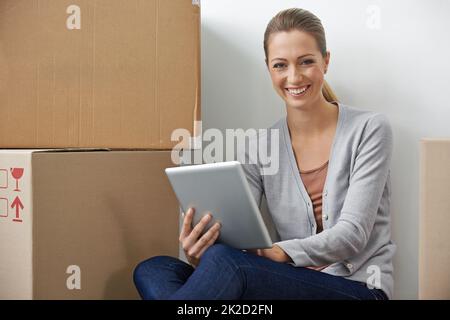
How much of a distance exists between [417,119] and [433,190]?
1.54 feet

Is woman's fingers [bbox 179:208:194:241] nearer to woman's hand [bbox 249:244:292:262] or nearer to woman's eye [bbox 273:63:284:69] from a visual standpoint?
woman's hand [bbox 249:244:292:262]

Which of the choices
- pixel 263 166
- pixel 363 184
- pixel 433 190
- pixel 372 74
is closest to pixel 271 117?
pixel 263 166

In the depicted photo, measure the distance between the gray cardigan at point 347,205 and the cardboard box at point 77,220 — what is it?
0.29 meters

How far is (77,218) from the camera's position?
48.1 inches

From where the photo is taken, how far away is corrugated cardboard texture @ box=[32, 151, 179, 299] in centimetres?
117

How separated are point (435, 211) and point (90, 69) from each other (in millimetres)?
786

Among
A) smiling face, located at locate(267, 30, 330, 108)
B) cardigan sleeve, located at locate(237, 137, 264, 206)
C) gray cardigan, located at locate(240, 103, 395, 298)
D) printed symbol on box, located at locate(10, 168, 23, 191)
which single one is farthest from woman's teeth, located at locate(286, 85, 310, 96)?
printed symbol on box, located at locate(10, 168, 23, 191)

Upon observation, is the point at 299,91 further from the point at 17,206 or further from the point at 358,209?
the point at 17,206

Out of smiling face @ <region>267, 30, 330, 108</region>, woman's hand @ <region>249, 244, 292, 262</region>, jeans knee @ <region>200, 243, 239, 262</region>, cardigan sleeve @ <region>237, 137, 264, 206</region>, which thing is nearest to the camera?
jeans knee @ <region>200, 243, 239, 262</region>

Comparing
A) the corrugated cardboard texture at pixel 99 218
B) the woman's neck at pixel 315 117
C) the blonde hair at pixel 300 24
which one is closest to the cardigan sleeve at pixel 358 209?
the woman's neck at pixel 315 117

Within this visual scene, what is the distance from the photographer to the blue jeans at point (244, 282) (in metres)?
1.06

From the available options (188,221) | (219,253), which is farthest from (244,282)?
(188,221)

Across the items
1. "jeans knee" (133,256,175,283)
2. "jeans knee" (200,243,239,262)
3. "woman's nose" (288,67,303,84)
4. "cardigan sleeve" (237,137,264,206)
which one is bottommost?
"jeans knee" (133,256,175,283)

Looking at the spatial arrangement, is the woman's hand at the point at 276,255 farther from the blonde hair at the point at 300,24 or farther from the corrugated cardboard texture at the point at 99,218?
the blonde hair at the point at 300,24
